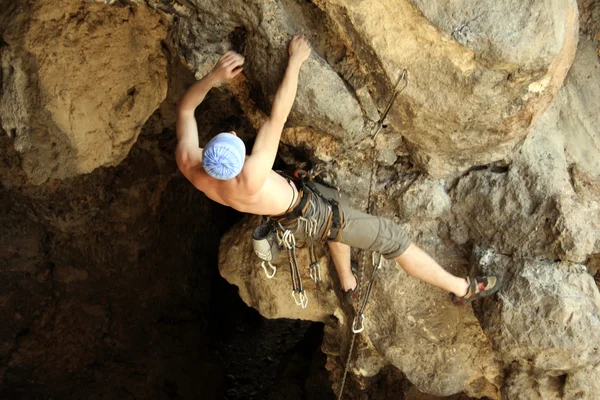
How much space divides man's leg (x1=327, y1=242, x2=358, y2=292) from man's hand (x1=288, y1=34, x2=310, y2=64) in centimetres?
106

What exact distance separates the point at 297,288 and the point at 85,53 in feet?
6.07

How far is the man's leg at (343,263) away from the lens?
3.23 meters

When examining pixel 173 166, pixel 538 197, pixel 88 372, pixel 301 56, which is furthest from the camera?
pixel 88 372

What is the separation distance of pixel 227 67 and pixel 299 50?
0.34 metres

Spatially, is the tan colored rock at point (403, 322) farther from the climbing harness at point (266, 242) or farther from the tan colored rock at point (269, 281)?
the climbing harness at point (266, 242)

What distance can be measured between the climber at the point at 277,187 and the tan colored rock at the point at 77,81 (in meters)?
1.02

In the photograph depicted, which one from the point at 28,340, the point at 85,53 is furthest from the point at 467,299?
the point at 28,340

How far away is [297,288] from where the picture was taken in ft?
10.2

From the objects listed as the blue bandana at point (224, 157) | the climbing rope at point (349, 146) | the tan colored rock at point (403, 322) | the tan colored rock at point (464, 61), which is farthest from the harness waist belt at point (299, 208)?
the tan colored rock at point (403, 322)

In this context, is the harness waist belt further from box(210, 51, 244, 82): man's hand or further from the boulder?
the boulder

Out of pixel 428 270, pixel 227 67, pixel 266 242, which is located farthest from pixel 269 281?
pixel 227 67

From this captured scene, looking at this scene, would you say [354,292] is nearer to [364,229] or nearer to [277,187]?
[364,229]

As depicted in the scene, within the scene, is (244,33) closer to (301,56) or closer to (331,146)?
→ (301,56)

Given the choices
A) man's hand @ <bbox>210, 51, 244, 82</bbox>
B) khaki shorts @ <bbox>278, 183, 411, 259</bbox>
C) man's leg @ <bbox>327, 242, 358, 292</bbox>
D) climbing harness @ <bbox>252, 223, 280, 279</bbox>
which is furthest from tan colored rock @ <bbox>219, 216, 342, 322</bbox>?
man's hand @ <bbox>210, 51, 244, 82</bbox>
